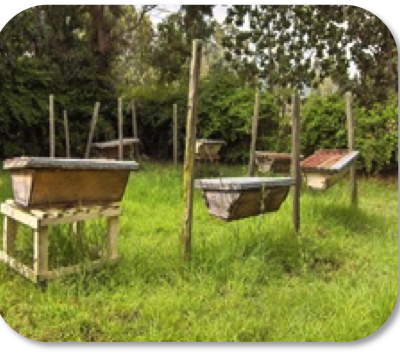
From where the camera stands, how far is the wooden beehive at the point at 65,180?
3.30 metres

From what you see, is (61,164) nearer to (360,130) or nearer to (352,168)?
(352,168)

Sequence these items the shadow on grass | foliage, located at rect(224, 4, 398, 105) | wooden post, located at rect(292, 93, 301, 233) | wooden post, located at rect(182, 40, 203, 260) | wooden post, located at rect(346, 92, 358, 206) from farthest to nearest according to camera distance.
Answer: foliage, located at rect(224, 4, 398, 105) → wooden post, located at rect(346, 92, 358, 206) → the shadow on grass → wooden post, located at rect(292, 93, 301, 233) → wooden post, located at rect(182, 40, 203, 260)

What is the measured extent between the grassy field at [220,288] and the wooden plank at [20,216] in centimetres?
30

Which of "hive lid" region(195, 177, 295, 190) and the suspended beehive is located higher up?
"hive lid" region(195, 177, 295, 190)

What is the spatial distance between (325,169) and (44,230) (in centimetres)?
318

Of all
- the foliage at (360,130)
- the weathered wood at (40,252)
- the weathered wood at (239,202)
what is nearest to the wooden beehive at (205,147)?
the foliage at (360,130)

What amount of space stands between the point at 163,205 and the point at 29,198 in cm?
335

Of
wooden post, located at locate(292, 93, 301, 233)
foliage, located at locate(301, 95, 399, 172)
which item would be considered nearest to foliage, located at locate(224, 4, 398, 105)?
foliage, located at locate(301, 95, 399, 172)

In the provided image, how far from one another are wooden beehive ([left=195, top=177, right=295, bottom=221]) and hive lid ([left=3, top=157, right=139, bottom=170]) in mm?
759

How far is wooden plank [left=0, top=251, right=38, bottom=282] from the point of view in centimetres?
341

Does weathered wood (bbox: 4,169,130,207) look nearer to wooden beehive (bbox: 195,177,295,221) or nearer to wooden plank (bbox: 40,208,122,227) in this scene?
wooden plank (bbox: 40,208,122,227)

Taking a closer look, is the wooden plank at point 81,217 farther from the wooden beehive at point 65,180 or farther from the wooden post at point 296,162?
the wooden post at point 296,162

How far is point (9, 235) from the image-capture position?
3852 millimetres

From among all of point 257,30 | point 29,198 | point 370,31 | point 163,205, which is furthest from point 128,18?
point 29,198
